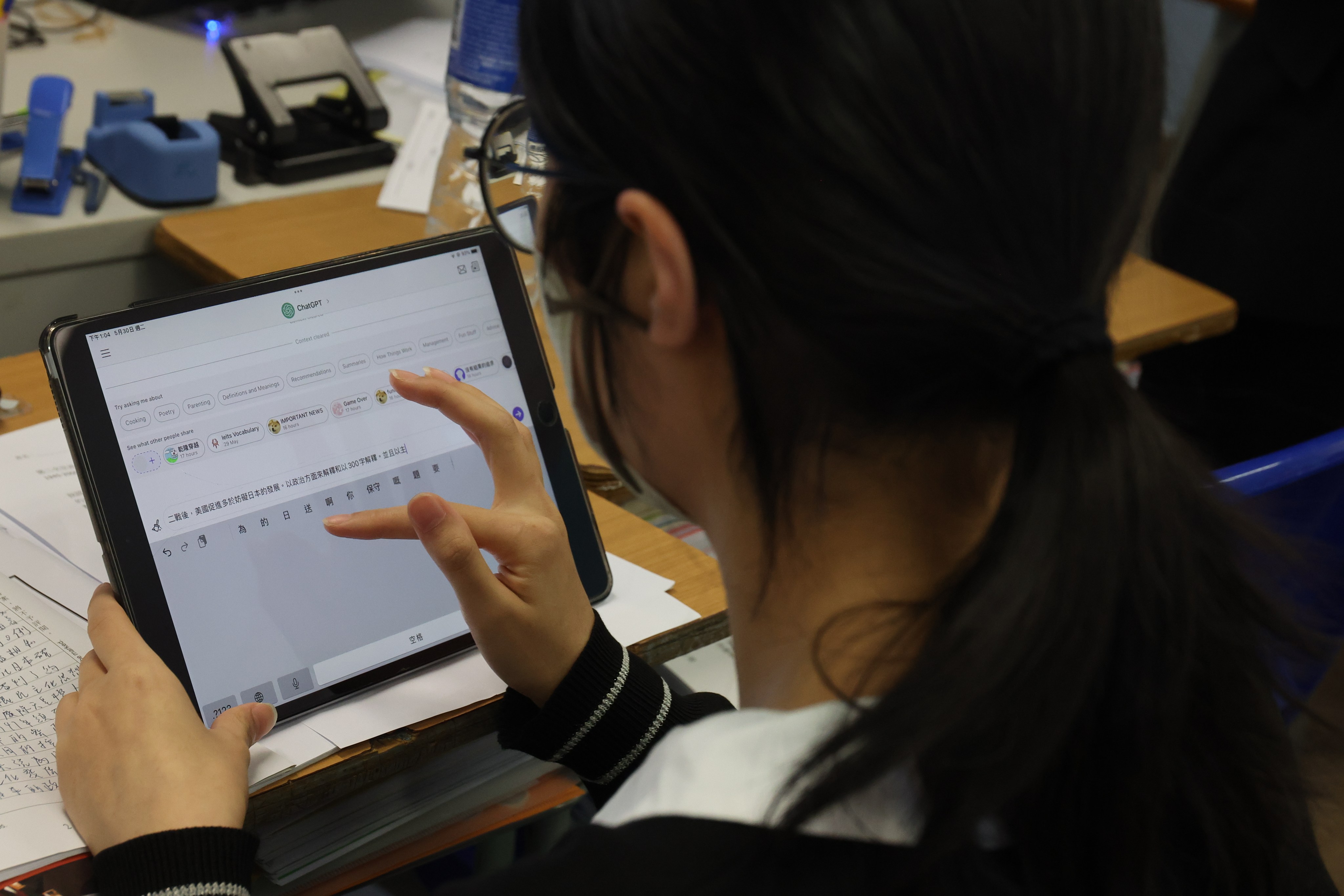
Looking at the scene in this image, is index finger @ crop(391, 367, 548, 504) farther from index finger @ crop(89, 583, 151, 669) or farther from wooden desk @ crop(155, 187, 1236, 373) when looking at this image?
wooden desk @ crop(155, 187, 1236, 373)

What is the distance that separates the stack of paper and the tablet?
0.03 meters

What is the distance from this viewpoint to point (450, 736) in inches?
27.7

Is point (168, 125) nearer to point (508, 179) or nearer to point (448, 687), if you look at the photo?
point (508, 179)

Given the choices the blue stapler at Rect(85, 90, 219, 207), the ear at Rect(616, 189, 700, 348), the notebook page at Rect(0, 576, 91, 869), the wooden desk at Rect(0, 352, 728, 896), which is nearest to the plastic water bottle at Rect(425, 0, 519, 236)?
the blue stapler at Rect(85, 90, 219, 207)

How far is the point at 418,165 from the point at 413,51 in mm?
553

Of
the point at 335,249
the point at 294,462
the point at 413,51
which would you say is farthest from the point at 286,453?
the point at 413,51

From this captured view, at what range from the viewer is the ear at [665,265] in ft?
1.49

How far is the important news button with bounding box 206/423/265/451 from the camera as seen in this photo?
0.68m

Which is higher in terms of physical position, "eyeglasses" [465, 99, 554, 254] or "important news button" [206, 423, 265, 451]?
"eyeglasses" [465, 99, 554, 254]

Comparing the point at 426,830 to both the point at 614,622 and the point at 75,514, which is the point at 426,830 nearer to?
the point at 614,622

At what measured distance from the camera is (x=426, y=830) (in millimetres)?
848

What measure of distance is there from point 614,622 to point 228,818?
31cm

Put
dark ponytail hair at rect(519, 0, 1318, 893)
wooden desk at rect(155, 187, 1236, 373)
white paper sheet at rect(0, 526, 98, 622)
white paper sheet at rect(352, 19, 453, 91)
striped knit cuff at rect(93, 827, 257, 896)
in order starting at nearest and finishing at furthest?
1. dark ponytail hair at rect(519, 0, 1318, 893)
2. striped knit cuff at rect(93, 827, 257, 896)
3. white paper sheet at rect(0, 526, 98, 622)
4. wooden desk at rect(155, 187, 1236, 373)
5. white paper sheet at rect(352, 19, 453, 91)

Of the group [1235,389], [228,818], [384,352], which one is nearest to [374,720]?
[228,818]
